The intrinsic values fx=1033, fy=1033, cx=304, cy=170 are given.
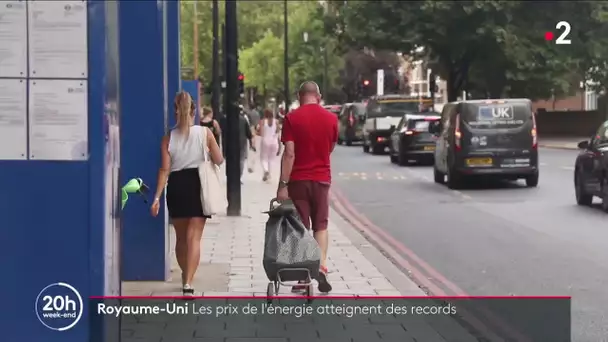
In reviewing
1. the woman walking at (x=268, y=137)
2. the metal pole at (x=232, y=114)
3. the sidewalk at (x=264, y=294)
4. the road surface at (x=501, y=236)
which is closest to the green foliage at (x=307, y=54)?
the woman walking at (x=268, y=137)

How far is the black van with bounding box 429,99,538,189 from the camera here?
2177 cm

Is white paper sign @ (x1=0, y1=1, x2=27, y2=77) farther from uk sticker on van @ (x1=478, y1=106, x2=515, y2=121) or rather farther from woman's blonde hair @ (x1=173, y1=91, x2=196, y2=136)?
uk sticker on van @ (x1=478, y1=106, x2=515, y2=121)

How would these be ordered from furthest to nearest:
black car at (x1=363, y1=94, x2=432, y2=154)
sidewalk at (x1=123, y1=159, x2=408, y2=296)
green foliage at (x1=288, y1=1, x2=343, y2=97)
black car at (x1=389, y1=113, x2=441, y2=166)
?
green foliage at (x1=288, y1=1, x2=343, y2=97)
black car at (x1=363, y1=94, x2=432, y2=154)
black car at (x1=389, y1=113, x2=441, y2=166)
sidewalk at (x1=123, y1=159, x2=408, y2=296)

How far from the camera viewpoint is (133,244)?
30.8 ft

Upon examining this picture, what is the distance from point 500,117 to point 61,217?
17.4 meters

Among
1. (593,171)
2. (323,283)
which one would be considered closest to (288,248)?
(323,283)

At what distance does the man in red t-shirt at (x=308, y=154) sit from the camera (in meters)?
8.82

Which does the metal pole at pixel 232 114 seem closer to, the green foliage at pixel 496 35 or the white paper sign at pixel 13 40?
the white paper sign at pixel 13 40

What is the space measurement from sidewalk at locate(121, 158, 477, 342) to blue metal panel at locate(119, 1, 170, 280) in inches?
9.9

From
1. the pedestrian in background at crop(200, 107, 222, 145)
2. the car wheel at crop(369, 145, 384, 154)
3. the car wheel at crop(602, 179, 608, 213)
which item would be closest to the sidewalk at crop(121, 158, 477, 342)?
the pedestrian in background at crop(200, 107, 222, 145)

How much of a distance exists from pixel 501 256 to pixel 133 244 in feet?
15.5

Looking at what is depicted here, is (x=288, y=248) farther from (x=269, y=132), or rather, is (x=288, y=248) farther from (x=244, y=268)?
(x=269, y=132)

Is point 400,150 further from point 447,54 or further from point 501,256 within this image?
point 447,54

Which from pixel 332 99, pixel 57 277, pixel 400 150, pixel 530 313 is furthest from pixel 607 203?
pixel 332 99
